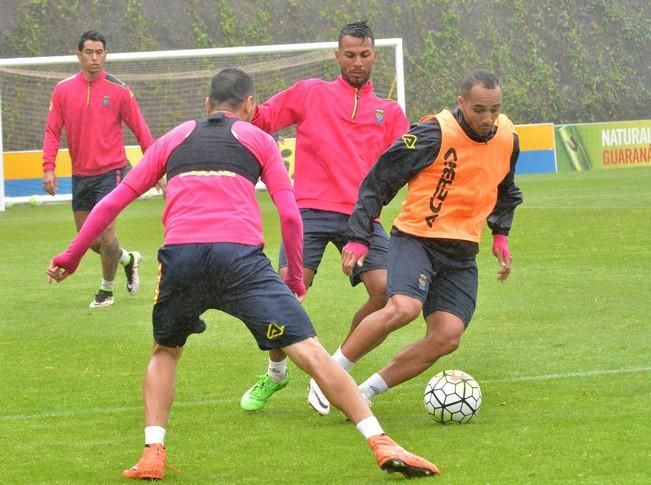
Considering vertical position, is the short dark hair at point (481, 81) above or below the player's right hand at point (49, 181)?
above

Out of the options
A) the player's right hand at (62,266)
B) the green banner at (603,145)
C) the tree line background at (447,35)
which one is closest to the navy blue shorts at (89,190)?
the player's right hand at (62,266)

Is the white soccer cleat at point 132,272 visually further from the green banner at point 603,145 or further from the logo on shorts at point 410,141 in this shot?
the green banner at point 603,145

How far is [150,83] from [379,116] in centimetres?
2042

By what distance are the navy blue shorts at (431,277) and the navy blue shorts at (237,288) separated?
1.27 meters

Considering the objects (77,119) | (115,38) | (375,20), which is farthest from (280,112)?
(375,20)

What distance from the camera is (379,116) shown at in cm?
898

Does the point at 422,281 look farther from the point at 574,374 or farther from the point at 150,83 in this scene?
the point at 150,83

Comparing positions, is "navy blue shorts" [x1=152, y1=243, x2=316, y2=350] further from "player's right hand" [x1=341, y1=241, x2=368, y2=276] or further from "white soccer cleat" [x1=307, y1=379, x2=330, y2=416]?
"white soccer cleat" [x1=307, y1=379, x2=330, y2=416]

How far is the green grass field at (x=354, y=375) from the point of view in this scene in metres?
6.66

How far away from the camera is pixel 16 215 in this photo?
25.1 m

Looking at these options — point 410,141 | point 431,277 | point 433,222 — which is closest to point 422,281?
point 431,277

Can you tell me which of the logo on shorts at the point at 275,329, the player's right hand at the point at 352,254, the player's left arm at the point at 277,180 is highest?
the player's left arm at the point at 277,180

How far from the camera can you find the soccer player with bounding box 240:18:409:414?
8852 millimetres

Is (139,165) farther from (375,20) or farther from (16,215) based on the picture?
(375,20)
